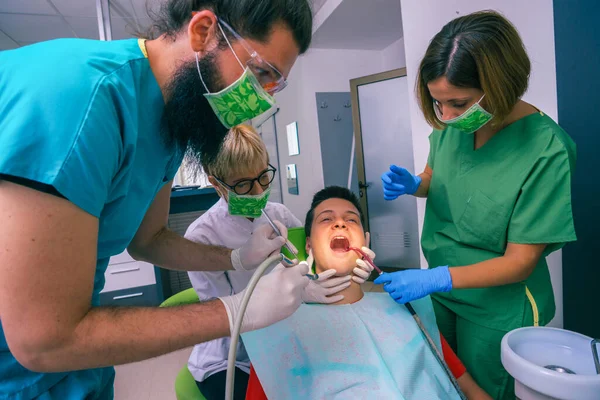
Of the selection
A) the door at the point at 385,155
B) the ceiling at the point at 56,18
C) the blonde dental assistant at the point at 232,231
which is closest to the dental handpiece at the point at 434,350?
the blonde dental assistant at the point at 232,231

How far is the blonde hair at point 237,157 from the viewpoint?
1.42 meters

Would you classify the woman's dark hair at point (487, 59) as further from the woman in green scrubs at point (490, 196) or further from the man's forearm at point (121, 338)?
the man's forearm at point (121, 338)

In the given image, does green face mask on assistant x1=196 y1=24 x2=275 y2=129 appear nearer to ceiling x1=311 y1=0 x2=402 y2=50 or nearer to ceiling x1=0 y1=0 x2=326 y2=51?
ceiling x1=0 y1=0 x2=326 y2=51

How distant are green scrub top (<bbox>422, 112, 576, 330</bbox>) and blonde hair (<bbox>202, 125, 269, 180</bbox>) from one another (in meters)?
0.80

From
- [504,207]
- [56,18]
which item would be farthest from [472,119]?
[56,18]

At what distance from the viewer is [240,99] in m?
0.79

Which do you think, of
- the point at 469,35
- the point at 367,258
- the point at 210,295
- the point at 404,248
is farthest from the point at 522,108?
the point at 404,248

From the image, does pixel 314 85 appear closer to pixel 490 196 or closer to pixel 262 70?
pixel 490 196

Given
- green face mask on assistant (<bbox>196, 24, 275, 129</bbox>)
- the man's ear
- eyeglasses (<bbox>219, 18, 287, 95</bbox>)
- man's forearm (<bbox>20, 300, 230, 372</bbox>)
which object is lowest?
man's forearm (<bbox>20, 300, 230, 372</bbox>)

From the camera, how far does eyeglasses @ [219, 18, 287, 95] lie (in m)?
0.77

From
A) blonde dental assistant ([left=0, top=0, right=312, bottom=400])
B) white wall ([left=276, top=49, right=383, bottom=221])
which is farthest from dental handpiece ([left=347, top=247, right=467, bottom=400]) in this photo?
white wall ([left=276, top=49, right=383, bottom=221])

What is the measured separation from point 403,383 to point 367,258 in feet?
1.47

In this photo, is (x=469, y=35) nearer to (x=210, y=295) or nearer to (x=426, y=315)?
(x=426, y=315)

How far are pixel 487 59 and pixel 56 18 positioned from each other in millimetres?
4190
